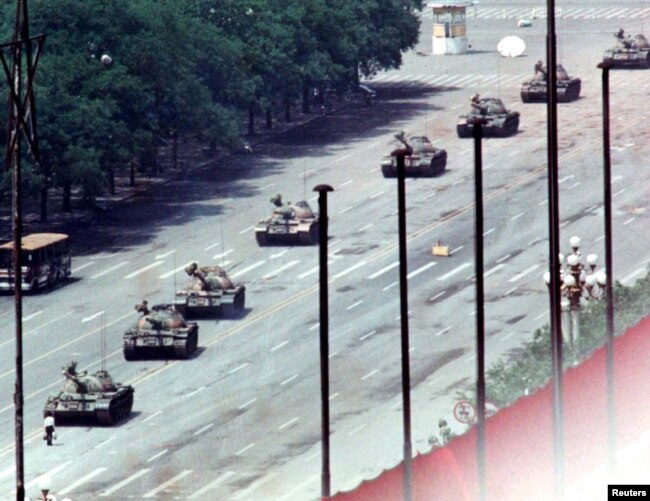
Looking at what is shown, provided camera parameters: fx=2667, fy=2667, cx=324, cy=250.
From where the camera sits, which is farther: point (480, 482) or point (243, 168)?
point (243, 168)

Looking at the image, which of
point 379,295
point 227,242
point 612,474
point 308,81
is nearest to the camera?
point 612,474

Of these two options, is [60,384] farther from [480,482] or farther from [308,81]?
[308,81]

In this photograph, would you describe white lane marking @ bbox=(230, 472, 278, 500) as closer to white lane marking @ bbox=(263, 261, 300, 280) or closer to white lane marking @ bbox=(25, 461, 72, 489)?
white lane marking @ bbox=(25, 461, 72, 489)

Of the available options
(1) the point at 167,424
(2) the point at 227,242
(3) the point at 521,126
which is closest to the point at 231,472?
(1) the point at 167,424

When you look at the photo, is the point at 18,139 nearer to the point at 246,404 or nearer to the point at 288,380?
the point at 246,404

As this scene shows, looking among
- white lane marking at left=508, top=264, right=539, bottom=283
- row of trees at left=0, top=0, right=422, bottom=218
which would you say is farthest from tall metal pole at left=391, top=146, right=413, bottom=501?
row of trees at left=0, top=0, right=422, bottom=218
